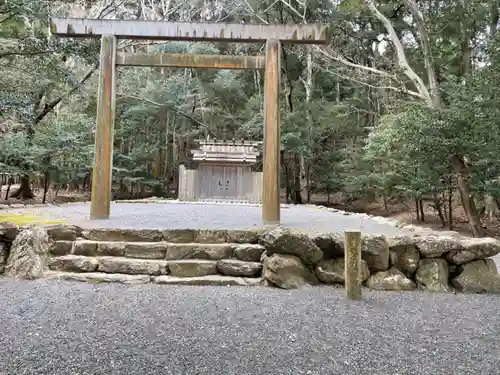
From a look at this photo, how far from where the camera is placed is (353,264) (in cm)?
341

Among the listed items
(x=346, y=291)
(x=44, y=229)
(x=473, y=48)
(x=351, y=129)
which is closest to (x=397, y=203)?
(x=351, y=129)

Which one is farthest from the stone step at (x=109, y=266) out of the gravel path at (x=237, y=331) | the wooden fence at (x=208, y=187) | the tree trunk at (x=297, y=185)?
the tree trunk at (x=297, y=185)

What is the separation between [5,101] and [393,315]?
7.43m

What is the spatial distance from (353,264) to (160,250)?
2.32m

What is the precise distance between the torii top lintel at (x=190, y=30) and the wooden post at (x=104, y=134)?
0.26 metres

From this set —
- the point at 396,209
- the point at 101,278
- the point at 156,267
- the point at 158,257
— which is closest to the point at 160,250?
the point at 158,257

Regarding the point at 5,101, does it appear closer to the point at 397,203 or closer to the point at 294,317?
the point at 294,317

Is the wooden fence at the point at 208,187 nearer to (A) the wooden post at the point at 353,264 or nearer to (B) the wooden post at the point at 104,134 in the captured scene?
(B) the wooden post at the point at 104,134

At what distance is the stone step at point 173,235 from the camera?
14.3ft

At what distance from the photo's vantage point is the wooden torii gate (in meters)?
5.52

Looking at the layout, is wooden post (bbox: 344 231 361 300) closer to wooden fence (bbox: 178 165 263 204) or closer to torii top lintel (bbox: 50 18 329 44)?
torii top lintel (bbox: 50 18 329 44)

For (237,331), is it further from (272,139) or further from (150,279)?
(272,139)

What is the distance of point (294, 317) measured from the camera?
9.53ft

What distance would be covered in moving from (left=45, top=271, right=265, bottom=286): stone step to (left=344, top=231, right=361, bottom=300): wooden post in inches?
39.0
